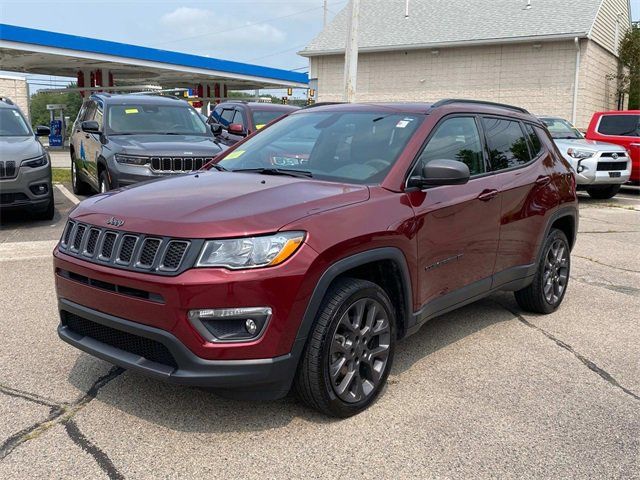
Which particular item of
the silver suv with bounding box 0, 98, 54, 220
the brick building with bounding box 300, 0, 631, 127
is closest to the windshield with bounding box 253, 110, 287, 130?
the silver suv with bounding box 0, 98, 54, 220

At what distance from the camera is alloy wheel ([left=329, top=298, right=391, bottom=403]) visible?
11.3 feet

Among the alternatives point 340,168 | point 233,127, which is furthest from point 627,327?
point 233,127

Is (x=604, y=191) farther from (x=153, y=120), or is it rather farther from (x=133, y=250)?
(x=133, y=250)

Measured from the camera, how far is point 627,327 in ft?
17.6

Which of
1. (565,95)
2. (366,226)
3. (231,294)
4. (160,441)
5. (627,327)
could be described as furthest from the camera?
(565,95)

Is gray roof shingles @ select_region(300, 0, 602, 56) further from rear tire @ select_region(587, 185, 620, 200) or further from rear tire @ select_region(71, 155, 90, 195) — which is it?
rear tire @ select_region(71, 155, 90, 195)

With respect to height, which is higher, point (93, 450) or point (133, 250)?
point (133, 250)

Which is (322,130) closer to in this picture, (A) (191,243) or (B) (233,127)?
(A) (191,243)

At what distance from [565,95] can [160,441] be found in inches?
967

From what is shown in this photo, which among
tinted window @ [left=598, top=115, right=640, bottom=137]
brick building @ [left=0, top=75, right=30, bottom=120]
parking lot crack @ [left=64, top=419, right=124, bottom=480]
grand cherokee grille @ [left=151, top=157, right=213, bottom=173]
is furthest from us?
brick building @ [left=0, top=75, right=30, bottom=120]

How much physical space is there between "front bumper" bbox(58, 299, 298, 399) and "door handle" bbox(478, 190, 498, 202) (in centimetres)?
201

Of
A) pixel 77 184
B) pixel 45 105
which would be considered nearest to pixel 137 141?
pixel 77 184

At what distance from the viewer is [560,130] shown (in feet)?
50.7

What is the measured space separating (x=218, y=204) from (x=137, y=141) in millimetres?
6845
